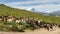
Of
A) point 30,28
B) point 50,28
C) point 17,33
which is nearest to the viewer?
point 17,33

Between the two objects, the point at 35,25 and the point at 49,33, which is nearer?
the point at 49,33

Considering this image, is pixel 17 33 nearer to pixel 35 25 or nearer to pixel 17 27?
pixel 17 27

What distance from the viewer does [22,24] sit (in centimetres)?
4300

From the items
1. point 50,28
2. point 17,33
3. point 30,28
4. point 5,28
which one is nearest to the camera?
point 17,33

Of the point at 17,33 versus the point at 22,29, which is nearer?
the point at 17,33

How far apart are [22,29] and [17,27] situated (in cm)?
90

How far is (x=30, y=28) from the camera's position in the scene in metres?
41.5

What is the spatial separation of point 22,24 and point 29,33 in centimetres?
613

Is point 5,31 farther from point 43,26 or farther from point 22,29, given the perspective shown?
point 43,26

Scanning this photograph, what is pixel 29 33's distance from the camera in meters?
37.1

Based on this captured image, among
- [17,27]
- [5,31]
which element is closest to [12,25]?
[17,27]

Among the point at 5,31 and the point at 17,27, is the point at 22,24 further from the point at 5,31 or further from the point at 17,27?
the point at 5,31

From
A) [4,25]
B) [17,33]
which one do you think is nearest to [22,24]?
[4,25]

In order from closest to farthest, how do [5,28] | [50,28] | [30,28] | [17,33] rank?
[17,33] < [5,28] < [30,28] < [50,28]
